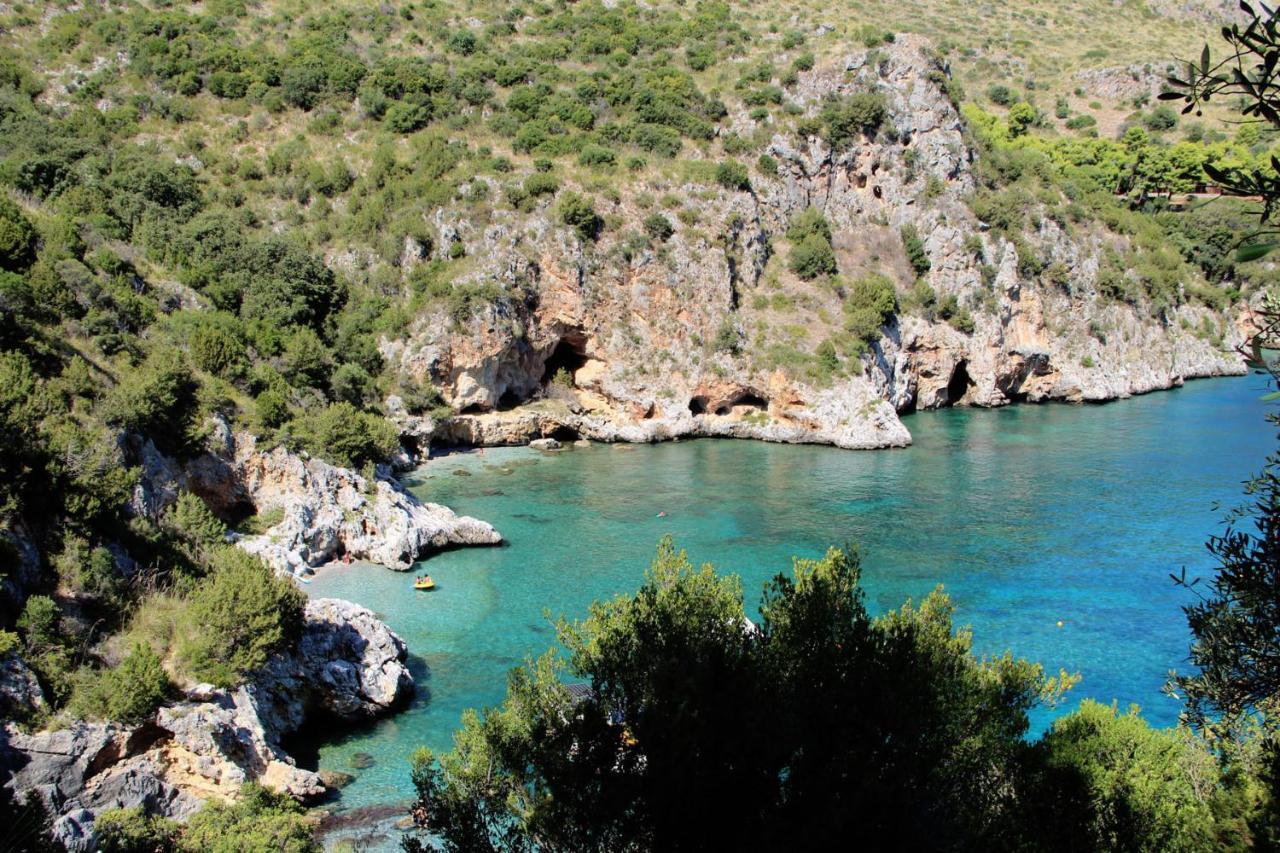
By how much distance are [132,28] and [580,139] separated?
31.7 metres

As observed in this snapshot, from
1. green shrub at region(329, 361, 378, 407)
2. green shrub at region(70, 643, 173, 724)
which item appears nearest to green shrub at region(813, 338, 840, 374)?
green shrub at region(329, 361, 378, 407)

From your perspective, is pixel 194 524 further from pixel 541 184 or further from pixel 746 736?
pixel 541 184

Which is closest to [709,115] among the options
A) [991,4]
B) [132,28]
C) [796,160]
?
[796,160]

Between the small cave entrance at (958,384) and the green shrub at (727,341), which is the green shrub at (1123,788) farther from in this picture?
the small cave entrance at (958,384)

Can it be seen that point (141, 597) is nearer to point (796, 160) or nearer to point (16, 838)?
point (16, 838)

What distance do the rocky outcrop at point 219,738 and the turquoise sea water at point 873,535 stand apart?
0.98 meters

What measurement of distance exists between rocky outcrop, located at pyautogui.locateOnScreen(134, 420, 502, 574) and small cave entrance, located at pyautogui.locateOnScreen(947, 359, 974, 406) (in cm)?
3770

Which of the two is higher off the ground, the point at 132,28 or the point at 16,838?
the point at 132,28

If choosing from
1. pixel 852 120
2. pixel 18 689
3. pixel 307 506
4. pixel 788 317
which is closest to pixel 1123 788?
pixel 18 689

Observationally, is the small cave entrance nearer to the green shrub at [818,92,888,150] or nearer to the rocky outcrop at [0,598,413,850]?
the green shrub at [818,92,888,150]

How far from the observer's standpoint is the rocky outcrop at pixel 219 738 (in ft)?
40.0

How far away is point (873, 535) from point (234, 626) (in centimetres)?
2190

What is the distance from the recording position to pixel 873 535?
29844 millimetres

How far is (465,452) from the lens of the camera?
4191 centimetres
